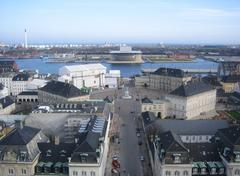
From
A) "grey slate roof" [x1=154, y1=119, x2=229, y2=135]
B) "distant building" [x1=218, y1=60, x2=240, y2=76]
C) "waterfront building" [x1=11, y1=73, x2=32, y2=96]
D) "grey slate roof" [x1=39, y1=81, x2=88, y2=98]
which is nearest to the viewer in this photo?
"grey slate roof" [x1=154, y1=119, x2=229, y2=135]

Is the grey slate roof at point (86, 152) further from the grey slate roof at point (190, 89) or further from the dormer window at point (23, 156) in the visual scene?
the grey slate roof at point (190, 89)

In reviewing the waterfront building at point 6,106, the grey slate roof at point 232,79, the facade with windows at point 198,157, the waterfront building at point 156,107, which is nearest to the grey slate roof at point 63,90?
the waterfront building at point 6,106

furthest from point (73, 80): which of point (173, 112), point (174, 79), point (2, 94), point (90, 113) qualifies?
point (90, 113)

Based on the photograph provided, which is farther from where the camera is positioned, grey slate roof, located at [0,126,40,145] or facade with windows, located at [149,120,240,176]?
grey slate roof, located at [0,126,40,145]

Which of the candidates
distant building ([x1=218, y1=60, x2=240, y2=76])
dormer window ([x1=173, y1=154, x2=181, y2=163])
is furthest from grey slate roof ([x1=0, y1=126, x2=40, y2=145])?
distant building ([x1=218, y1=60, x2=240, y2=76])

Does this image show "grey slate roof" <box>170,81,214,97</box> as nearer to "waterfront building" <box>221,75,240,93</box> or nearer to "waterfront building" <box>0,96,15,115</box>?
"waterfront building" <box>221,75,240,93</box>

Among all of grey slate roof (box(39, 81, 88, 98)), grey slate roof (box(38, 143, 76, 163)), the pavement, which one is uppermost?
grey slate roof (box(39, 81, 88, 98))

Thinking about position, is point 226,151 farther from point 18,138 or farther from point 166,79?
point 166,79
